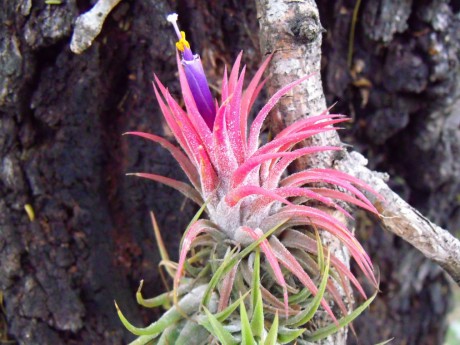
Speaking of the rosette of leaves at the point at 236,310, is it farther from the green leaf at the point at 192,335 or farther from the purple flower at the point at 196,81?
the purple flower at the point at 196,81

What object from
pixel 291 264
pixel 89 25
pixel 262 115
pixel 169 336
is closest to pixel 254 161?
pixel 262 115

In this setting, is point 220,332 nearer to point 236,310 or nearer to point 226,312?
point 226,312

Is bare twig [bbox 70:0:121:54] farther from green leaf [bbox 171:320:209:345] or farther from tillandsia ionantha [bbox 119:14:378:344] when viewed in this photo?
green leaf [bbox 171:320:209:345]

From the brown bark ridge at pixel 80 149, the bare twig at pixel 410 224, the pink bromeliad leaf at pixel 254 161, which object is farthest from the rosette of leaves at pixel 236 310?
the brown bark ridge at pixel 80 149

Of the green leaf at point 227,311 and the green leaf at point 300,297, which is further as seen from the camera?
the green leaf at point 300,297

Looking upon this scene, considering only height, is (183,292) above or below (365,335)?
above

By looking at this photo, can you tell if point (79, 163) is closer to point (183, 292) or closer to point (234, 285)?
point (183, 292)

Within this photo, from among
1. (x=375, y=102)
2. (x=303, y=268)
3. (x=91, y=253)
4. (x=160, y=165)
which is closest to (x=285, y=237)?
(x=303, y=268)
